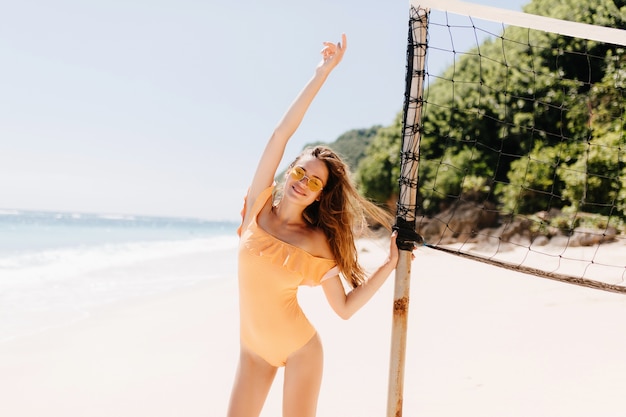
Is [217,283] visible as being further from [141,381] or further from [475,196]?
[475,196]

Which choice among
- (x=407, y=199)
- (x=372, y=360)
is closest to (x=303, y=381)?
(x=407, y=199)

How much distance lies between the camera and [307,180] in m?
3.05

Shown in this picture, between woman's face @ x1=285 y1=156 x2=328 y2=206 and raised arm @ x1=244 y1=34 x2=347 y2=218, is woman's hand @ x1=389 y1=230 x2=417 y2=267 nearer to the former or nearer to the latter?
woman's face @ x1=285 y1=156 x2=328 y2=206

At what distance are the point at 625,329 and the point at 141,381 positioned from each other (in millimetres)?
5240

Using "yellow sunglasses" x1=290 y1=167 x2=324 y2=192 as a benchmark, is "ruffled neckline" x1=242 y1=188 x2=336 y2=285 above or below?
below

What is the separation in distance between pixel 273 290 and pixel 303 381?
19.0 inches

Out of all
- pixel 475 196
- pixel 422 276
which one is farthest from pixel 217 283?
pixel 475 196

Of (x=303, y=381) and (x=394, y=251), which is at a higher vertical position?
(x=394, y=251)

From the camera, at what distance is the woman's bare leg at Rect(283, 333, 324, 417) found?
2.89 m

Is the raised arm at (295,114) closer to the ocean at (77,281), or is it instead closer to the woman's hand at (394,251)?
the woman's hand at (394,251)

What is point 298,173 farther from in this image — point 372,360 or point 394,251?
point 372,360

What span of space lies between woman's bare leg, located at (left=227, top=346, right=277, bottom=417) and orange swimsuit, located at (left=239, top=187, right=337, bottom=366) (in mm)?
67

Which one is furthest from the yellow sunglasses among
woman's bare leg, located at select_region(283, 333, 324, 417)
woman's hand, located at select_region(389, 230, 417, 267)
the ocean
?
the ocean

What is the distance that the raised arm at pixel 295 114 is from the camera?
307 cm
